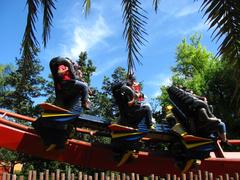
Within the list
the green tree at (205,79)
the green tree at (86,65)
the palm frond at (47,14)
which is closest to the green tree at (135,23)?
the palm frond at (47,14)

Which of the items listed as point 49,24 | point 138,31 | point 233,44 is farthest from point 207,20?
point 49,24

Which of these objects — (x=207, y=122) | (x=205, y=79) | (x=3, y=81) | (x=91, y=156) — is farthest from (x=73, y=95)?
(x=3, y=81)

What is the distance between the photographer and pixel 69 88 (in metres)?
7.08

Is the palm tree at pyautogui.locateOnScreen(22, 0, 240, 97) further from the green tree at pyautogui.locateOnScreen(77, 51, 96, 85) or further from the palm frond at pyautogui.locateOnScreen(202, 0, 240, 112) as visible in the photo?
the green tree at pyautogui.locateOnScreen(77, 51, 96, 85)

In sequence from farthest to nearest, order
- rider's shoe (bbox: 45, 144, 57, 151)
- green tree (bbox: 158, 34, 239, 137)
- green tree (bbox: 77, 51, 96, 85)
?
green tree (bbox: 77, 51, 96, 85), green tree (bbox: 158, 34, 239, 137), rider's shoe (bbox: 45, 144, 57, 151)

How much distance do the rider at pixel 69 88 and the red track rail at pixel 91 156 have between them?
701mm

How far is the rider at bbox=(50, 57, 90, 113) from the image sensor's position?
7020mm

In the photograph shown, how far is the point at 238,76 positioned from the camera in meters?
3.59

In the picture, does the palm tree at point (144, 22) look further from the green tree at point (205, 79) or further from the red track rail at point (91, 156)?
the green tree at point (205, 79)

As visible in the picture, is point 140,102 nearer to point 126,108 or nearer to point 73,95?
point 126,108

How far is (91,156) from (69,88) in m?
1.27

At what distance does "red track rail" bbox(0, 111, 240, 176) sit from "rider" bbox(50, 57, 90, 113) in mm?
701

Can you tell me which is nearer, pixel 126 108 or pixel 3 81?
pixel 126 108

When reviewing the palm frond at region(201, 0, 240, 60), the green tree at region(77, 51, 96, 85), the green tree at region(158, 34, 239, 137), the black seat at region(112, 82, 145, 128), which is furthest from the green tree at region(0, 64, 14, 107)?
the palm frond at region(201, 0, 240, 60)
